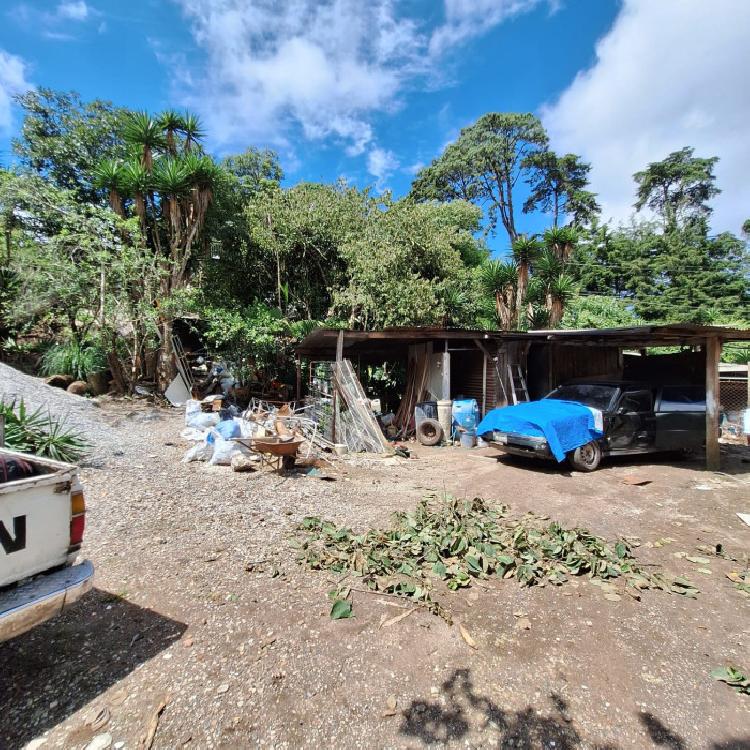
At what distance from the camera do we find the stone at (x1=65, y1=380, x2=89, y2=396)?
41.9ft

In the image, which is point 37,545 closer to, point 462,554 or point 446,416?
point 462,554

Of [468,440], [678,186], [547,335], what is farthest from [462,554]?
[678,186]

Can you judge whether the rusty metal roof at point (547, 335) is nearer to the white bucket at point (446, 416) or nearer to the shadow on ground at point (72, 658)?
the white bucket at point (446, 416)

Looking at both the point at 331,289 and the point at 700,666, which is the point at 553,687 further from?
the point at 331,289

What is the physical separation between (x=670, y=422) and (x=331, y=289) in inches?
458

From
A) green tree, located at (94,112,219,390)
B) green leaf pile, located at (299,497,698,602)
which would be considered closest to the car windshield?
green leaf pile, located at (299,497,698,602)

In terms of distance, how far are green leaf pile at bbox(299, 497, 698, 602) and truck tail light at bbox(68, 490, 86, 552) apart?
197cm

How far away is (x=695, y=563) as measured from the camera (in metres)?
4.16

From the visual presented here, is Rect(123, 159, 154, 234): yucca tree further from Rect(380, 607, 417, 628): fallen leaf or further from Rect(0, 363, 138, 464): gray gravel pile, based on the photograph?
Rect(380, 607, 417, 628): fallen leaf

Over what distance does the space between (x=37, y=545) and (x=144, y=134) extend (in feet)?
49.3

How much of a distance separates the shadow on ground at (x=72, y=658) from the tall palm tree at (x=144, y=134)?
14.3 m

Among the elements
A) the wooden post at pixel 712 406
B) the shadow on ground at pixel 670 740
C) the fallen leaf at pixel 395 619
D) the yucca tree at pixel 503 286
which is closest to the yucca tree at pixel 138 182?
the yucca tree at pixel 503 286

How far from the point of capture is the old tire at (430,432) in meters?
10.3

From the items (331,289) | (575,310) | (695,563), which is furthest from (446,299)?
(695,563)
